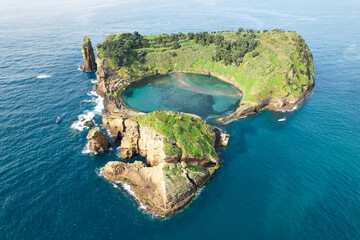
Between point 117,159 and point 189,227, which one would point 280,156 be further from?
point 117,159

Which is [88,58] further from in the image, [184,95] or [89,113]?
[184,95]

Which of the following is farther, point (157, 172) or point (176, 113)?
point (176, 113)

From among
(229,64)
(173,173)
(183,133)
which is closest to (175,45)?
(229,64)

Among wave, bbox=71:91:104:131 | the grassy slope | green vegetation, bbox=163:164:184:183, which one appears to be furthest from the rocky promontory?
green vegetation, bbox=163:164:184:183

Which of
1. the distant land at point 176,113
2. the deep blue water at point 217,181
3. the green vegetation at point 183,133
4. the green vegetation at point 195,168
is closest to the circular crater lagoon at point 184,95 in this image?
the distant land at point 176,113

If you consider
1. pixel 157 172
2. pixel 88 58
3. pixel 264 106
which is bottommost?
pixel 264 106

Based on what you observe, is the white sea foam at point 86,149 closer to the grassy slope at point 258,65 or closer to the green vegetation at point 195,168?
the green vegetation at point 195,168

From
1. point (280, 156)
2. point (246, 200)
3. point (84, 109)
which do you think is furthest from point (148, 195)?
point (84, 109)
